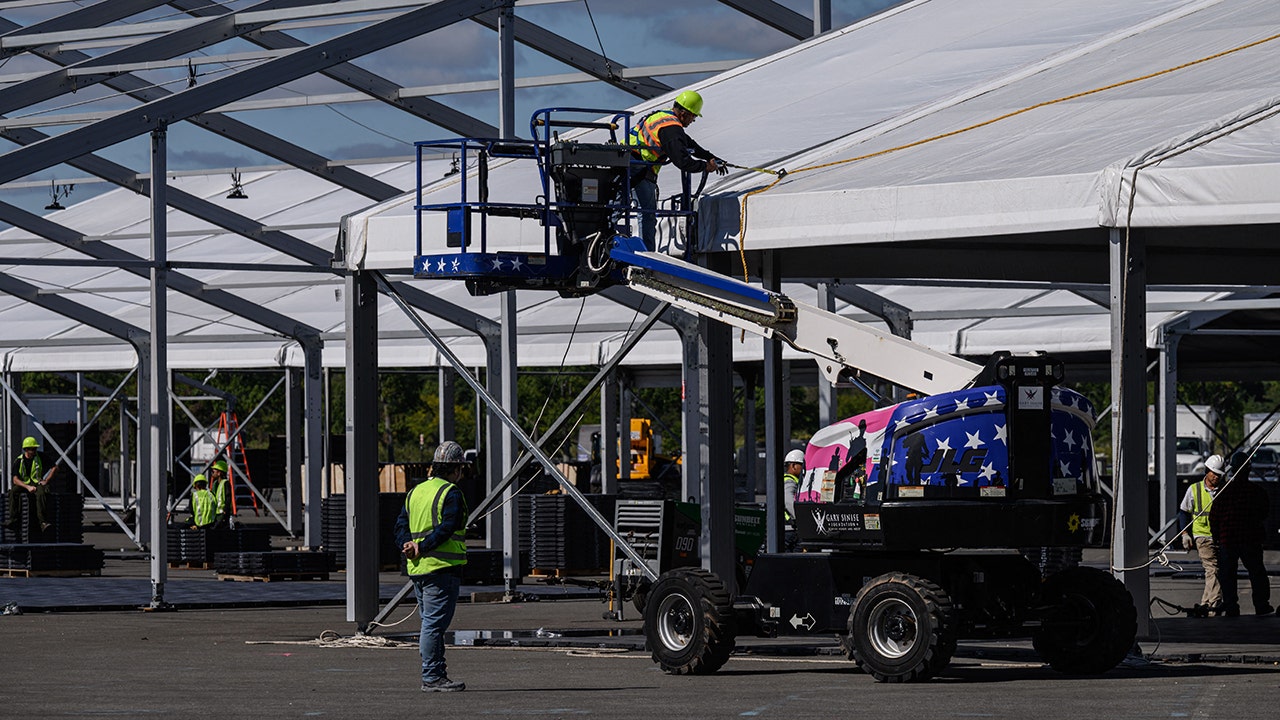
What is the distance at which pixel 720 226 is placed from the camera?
1617cm

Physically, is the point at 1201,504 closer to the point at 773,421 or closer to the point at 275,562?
the point at 773,421

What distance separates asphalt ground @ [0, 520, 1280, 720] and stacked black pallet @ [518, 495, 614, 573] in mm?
6674

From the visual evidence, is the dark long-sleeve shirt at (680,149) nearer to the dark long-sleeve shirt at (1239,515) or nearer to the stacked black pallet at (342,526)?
the dark long-sleeve shirt at (1239,515)

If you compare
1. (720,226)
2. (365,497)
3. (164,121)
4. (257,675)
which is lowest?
(257,675)

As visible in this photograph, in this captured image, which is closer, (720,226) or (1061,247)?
(720,226)

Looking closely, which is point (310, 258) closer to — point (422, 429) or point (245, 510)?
point (245, 510)

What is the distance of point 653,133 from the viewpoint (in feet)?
53.2

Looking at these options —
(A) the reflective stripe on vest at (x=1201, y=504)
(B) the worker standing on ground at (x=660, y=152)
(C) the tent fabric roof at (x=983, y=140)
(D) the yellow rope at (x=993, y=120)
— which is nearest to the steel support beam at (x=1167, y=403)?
(C) the tent fabric roof at (x=983, y=140)

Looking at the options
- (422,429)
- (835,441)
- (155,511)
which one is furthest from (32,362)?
(422,429)

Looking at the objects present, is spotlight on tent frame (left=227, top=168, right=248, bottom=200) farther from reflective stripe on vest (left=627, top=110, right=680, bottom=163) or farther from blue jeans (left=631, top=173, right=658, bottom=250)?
reflective stripe on vest (left=627, top=110, right=680, bottom=163)

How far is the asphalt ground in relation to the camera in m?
12.5

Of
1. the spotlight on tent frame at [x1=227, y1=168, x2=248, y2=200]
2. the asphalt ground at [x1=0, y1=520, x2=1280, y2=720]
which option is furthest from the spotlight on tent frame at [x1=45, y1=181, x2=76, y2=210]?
the asphalt ground at [x1=0, y1=520, x2=1280, y2=720]

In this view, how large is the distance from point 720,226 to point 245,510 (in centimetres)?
4399

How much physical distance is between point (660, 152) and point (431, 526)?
161 inches
